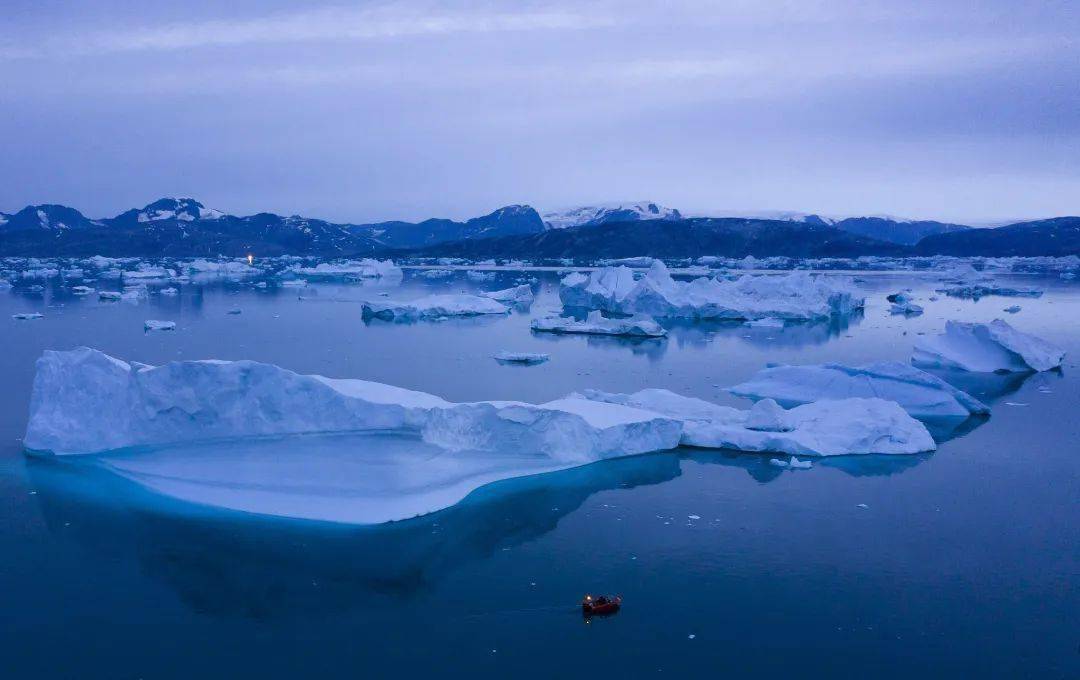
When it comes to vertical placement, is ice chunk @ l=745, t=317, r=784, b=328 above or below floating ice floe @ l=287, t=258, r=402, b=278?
below

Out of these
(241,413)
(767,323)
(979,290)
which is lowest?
(767,323)

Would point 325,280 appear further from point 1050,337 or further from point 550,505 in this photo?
point 550,505

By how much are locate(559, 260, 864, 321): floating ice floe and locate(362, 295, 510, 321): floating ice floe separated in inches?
132

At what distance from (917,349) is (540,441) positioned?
952 cm

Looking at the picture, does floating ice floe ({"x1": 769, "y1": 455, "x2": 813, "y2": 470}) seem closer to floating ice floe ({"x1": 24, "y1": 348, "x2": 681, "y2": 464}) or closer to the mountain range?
floating ice floe ({"x1": 24, "y1": 348, "x2": 681, "y2": 464})

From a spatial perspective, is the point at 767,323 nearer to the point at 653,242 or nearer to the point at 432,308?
the point at 432,308

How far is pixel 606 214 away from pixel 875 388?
123623mm

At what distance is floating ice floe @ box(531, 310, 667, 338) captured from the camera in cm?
1861

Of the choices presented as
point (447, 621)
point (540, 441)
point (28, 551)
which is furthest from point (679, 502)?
point (28, 551)

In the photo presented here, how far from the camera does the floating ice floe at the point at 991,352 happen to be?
553 inches

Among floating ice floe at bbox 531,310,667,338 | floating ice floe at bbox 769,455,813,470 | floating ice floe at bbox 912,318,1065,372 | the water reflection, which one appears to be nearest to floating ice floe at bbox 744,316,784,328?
floating ice floe at bbox 531,310,667,338

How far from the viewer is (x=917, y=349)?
47.9 ft

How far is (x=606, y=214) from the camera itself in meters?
132

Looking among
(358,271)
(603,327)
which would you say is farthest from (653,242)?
(603,327)
